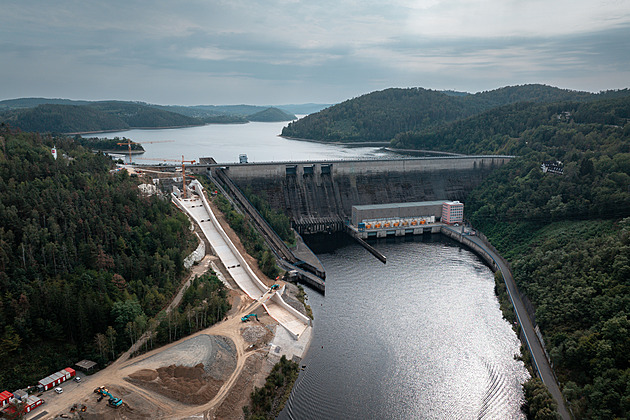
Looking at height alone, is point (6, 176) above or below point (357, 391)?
above

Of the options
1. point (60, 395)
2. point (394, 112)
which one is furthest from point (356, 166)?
point (394, 112)

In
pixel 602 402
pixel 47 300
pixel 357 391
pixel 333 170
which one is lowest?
pixel 357 391

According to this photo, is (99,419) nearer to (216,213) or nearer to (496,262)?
(216,213)

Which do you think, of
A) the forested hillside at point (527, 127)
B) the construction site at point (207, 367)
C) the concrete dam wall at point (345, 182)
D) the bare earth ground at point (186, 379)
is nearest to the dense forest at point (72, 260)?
the construction site at point (207, 367)

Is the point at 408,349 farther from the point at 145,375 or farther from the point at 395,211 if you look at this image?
the point at 395,211

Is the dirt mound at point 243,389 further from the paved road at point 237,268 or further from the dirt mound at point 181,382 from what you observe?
the paved road at point 237,268

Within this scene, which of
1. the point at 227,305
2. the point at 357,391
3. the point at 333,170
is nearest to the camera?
the point at 357,391

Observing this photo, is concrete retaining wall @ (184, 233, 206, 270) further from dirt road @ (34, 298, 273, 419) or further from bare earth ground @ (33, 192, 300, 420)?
dirt road @ (34, 298, 273, 419)

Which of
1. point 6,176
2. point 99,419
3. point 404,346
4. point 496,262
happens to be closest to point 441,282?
point 496,262
